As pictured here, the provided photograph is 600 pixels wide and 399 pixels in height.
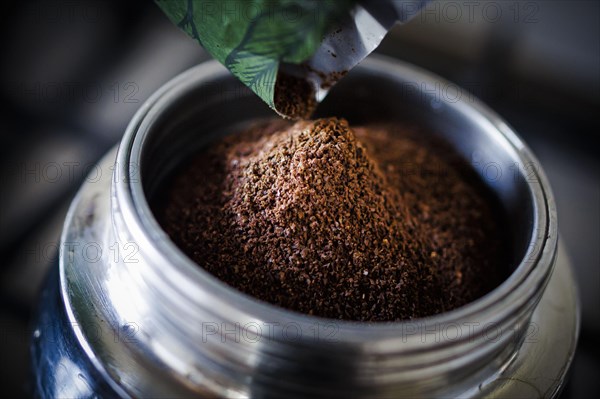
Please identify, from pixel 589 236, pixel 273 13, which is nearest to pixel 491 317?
pixel 273 13

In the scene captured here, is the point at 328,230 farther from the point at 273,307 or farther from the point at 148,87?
the point at 148,87

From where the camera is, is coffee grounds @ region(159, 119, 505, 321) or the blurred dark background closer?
coffee grounds @ region(159, 119, 505, 321)

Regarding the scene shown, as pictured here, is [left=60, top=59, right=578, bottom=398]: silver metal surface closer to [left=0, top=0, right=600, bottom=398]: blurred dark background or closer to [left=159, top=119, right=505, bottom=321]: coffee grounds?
[left=159, top=119, right=505, bottom=321]: coffee grounds

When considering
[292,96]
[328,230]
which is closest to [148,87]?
[292,96]

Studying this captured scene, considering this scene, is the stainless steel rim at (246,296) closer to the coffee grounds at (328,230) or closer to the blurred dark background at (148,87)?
the coffee grounds at (328,230)

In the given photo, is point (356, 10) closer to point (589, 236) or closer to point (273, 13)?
point (273, 13)

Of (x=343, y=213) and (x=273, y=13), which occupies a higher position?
(x=273, y=13)

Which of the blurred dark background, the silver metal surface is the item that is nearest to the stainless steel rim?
the silver metal surface
